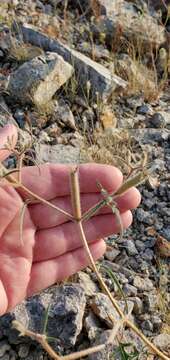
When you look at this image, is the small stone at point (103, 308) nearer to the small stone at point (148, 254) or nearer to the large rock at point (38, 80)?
the small stone at point (148, 254)

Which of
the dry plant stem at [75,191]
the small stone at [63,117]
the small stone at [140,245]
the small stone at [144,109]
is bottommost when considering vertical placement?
the small stone at [140,245]

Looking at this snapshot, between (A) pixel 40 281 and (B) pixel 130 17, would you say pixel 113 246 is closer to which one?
(A) pixel 40 281

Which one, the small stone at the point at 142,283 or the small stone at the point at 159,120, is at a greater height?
the small stone at the point at 159,120

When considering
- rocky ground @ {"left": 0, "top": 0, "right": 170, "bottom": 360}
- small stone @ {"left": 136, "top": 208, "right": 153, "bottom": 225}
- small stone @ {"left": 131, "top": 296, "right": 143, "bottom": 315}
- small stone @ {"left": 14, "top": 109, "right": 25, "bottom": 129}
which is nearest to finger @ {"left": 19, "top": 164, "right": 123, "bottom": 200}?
rocky ground @ {"left": 0, "top": 0, "right": 170, "bottom": 360}

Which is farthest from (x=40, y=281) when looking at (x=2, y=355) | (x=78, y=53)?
(x=78, y=53)

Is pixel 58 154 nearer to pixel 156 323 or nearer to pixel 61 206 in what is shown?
pixel 61 206

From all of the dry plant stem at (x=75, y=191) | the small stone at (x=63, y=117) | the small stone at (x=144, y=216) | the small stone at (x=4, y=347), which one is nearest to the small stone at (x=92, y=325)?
the small stone at (x=4, y=347)

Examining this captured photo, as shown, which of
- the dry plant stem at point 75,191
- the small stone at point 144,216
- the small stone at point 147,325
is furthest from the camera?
the small stone at point 144,216
